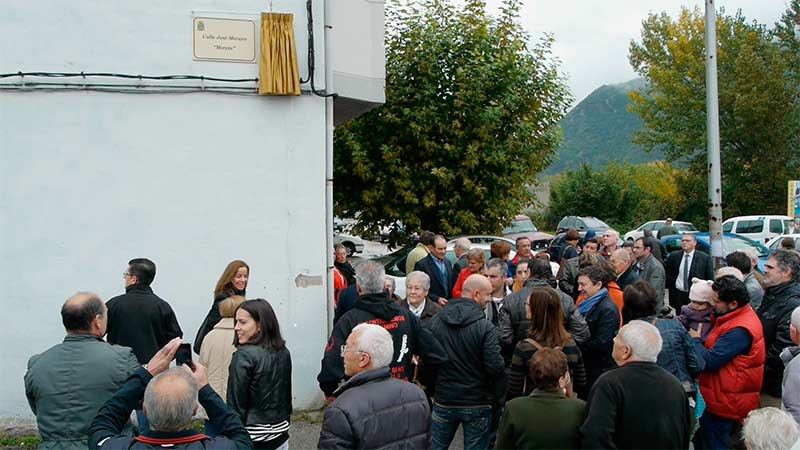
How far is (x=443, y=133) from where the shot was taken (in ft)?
48.9

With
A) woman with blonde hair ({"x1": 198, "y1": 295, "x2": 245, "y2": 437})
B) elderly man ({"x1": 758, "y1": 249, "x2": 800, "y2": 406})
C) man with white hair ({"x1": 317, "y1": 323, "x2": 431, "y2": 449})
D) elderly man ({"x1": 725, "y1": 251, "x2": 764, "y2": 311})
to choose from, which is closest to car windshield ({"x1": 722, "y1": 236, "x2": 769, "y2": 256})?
elderly man ({"x1": 725, "y1": 251, "x2": 764, "y2": 311})

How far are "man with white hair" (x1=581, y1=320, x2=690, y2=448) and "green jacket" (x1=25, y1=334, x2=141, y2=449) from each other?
2755 millimetres

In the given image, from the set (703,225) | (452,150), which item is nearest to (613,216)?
(703,225)

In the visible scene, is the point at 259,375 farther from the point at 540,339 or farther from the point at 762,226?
the point at 762,226

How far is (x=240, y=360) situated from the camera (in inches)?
174

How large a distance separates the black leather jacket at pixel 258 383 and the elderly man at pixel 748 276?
15.9ft

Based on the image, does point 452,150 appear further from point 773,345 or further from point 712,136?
point 773,345

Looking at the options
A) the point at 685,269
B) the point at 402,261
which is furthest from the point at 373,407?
the point at 402,261

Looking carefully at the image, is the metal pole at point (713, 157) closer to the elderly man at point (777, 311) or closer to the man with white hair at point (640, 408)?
the elderly man at point (777, 311)

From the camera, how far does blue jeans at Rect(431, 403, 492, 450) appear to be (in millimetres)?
5312

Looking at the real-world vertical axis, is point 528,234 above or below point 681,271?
below

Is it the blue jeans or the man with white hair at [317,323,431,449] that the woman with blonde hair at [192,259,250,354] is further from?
the man with white hair at [317,323,431,449]

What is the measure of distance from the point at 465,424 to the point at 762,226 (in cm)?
2579

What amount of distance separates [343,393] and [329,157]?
4.57 meters
